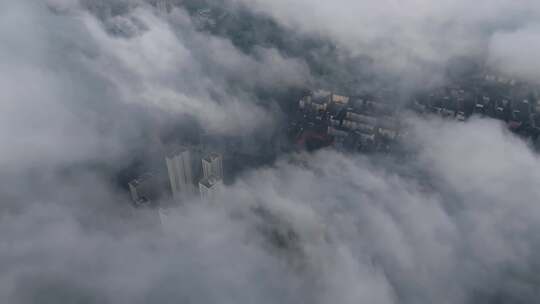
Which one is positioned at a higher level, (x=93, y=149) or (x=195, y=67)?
→ (x=195, y=67)

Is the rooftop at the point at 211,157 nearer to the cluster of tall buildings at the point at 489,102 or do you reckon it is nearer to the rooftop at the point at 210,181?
the rooftop at the point at 210,181

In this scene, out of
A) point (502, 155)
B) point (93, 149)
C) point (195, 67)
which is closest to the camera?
point (502, 155)

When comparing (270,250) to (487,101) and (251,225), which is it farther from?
(487,101)

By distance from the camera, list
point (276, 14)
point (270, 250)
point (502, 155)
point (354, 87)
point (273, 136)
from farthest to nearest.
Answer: point (276, 14)
point (354, 87)
point (273, 136)
point (502, 155)
point (270, 250)

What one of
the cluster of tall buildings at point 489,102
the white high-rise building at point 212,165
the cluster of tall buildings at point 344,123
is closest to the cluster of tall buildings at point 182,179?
the white high-rise building at point 212,165

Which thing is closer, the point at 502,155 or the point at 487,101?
the point at 502,155

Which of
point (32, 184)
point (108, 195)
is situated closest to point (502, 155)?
point (108, 195)

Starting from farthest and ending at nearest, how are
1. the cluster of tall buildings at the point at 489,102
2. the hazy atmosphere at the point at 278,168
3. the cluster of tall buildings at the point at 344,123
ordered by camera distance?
the cluster of tall buildings at the point at 489,102 → the cluster of tall buildings at the point at 344,123 → the hazy atmosphere at the point at 278,168
